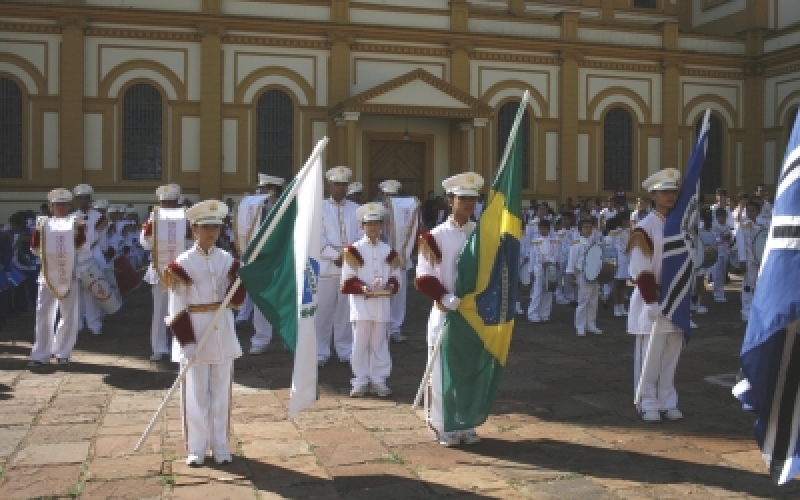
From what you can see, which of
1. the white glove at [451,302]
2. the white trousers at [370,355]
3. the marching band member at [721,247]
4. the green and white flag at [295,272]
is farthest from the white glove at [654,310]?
the marching band member at [721,247]

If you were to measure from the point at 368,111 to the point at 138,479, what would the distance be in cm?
1830

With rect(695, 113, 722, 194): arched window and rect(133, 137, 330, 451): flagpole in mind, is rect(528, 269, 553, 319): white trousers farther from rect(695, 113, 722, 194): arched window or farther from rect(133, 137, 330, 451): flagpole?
rect(695, 113, 722, 194): arched window

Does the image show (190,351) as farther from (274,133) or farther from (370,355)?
(274,133)

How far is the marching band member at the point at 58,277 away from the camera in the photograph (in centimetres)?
950

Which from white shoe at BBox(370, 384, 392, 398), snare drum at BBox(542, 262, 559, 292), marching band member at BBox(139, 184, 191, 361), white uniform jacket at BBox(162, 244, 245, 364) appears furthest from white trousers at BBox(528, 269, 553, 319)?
white uniform jacket at BBox(162, 244, 245, 364)

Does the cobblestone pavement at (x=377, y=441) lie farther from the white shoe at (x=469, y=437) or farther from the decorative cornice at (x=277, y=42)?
the decorative cornice at (x=277, y=42)

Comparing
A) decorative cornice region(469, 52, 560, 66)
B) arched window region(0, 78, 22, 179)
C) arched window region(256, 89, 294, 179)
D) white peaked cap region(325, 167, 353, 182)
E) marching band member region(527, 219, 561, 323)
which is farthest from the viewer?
decorative cornice region(469, 52, 560, 66)

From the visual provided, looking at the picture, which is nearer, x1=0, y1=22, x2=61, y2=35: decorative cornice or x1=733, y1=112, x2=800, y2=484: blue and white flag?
x1=733, y1=112, x2=800, y2=484: blue and white flag

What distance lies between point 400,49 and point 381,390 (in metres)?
18.0

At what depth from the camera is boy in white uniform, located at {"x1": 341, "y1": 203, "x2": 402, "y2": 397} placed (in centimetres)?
827

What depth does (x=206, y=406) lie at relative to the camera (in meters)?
5.98

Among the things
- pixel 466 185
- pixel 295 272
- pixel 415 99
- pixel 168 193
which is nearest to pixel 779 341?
pixel 466 185

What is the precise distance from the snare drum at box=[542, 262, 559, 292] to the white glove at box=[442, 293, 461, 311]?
7.33 metres

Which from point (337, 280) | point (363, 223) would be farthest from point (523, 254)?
point (363, 223)
